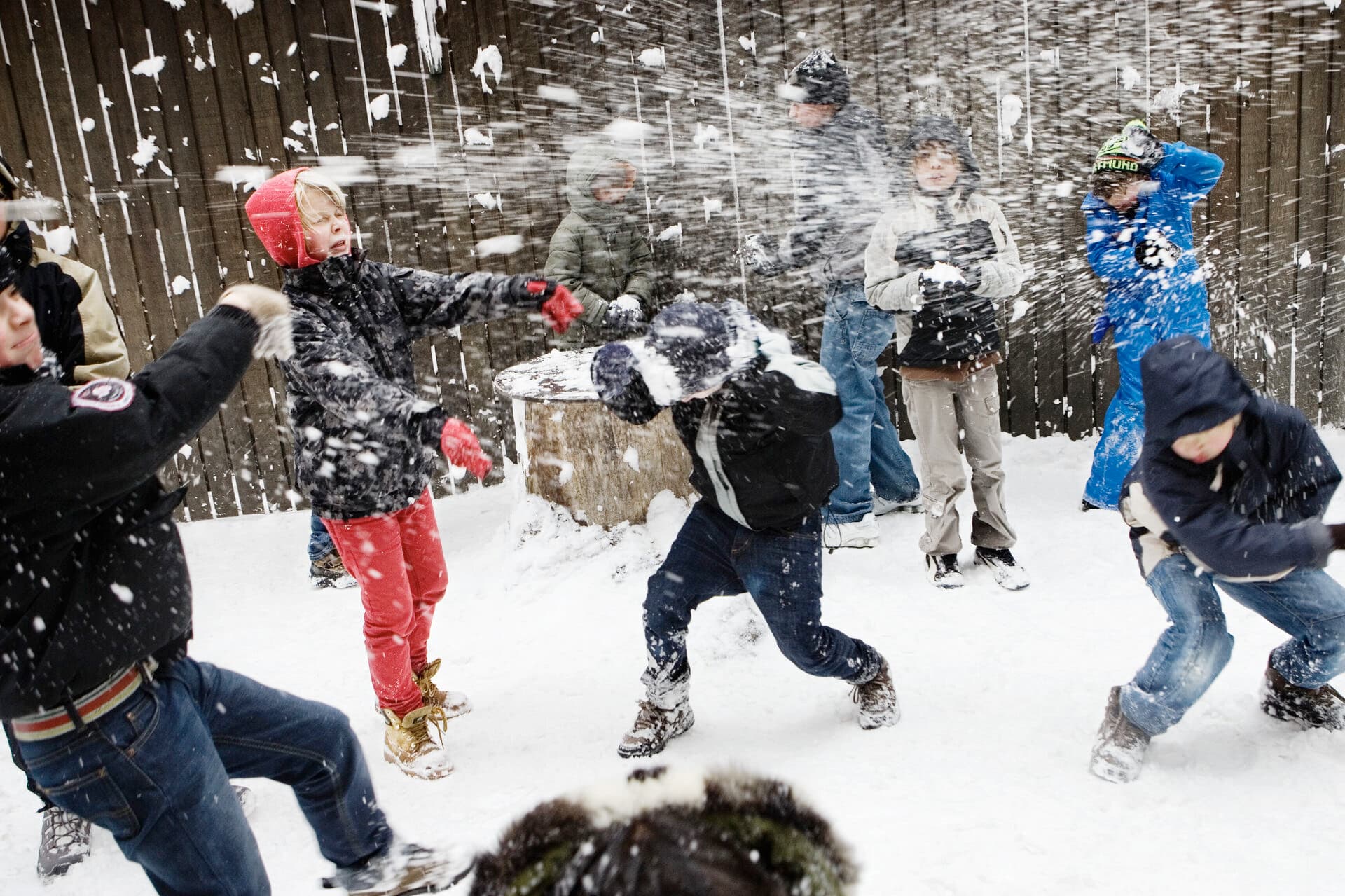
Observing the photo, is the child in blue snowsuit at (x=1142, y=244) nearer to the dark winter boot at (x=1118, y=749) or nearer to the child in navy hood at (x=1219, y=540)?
the child in navy hood at (x=1219, y=540)

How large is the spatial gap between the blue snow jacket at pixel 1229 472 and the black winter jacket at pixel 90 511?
229 cm

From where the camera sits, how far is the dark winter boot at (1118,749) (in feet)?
9.27

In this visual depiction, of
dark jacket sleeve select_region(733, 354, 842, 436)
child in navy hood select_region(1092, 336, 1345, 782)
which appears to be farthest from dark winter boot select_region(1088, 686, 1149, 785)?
dark jacket sleeve select_region(733, 354, 842, 436)

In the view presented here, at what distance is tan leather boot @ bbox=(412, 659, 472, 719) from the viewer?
355 centimetres

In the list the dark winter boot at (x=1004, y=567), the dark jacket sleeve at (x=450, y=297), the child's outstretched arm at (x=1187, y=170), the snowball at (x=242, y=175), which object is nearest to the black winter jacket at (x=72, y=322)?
the dark jacket sleeve at (x=450, y=297)

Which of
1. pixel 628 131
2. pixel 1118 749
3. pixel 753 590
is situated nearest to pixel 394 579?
pixel 753 590

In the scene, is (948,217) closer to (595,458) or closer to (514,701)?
(595,458)

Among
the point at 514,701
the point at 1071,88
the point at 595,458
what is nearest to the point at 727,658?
the point at 514,701

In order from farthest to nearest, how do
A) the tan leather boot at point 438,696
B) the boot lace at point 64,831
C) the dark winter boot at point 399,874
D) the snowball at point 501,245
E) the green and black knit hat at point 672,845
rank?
the snowball at point 501,245 → the tan leather boot at point 438,696 → the boot lace at point 64,831 → the dark winter boot at point 399,874 → the green and black knit hat at point 672,845

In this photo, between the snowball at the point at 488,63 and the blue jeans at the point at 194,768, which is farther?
the snowball at the point at 488,63

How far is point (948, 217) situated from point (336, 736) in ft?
10.8

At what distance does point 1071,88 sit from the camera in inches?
218

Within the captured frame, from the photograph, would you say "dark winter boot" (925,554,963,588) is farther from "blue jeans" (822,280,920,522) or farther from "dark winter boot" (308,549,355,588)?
"dark winter boot" (308,549,355,588)

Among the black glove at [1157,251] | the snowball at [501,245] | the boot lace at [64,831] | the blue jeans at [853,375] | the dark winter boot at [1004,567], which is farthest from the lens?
the snowball at [501,245]
